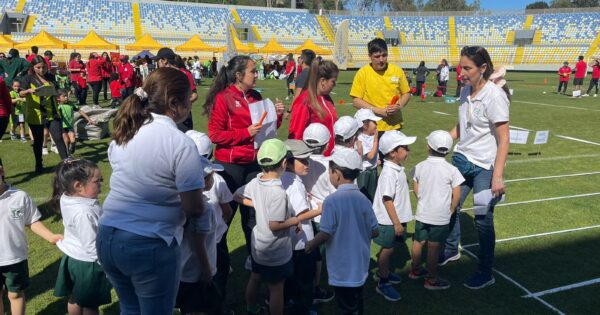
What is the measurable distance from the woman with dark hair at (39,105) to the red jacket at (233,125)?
5.05m

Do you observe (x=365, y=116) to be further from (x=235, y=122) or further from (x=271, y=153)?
(x=271, y=153)

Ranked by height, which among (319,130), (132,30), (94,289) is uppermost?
(132,30)

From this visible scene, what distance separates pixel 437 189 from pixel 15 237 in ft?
11.5

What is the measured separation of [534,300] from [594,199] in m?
3.71

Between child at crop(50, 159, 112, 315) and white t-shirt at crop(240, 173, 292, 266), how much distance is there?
3.70ft

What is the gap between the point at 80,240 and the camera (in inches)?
123

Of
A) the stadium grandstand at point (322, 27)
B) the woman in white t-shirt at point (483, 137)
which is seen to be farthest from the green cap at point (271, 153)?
the stadium grandstand at point (322, 27)

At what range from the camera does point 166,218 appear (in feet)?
7.24

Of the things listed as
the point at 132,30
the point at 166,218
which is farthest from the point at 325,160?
the point at 132,30

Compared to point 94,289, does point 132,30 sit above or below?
above

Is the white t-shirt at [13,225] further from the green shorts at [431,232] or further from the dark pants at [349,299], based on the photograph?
the green shorts at [431,232]

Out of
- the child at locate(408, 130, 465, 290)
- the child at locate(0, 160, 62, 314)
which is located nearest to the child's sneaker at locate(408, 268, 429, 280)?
the child at locate(408, 130, 465, 290)

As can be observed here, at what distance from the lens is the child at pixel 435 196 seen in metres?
4.10

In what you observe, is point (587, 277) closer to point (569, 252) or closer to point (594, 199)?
point (569, 252)
